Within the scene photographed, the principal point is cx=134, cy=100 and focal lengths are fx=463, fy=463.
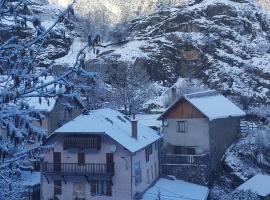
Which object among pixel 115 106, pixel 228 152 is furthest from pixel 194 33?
pixel 228 152

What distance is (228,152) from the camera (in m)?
46.6

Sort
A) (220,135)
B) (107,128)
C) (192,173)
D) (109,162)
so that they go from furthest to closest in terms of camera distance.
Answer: (220,135) → (192,173) → (107,128) → (109,162)

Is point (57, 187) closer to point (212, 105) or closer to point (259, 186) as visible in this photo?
point (259, 186)

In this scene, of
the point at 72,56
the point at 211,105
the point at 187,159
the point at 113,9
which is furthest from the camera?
the point at 113,9

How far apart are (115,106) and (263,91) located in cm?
2362

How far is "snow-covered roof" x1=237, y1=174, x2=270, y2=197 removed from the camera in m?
35.8

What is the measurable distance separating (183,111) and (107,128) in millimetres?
11532

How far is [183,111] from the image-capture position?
1753 inches

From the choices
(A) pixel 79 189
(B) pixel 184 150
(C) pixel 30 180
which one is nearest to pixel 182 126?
(B) pixel 184 150

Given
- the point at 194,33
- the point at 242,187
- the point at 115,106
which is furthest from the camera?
the point at 194,33

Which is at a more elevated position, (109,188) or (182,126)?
(182,126)

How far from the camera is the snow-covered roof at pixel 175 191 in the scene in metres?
36.0

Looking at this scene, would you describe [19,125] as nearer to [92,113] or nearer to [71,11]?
[71,11]

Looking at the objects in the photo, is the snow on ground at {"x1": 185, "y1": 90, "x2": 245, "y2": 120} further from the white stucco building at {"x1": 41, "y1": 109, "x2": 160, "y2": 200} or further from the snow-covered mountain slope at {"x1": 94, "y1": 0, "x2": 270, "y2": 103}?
the snow-covered mountain slope at {"x1": 94, "y1": 0, "x2": 270, "y2": 103}
